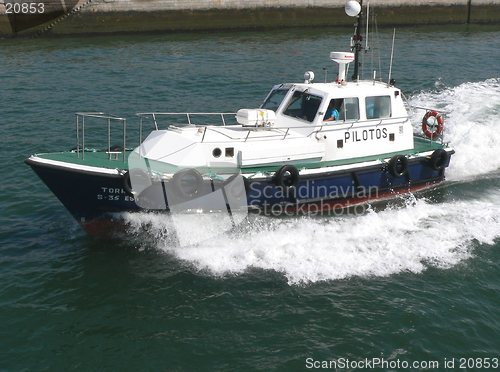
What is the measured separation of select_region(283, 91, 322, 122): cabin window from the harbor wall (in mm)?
24569

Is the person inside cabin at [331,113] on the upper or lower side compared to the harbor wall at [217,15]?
lower

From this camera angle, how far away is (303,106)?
14.1 meters

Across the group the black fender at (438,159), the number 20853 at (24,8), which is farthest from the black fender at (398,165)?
the number 20853 at (24,8)

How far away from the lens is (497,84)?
25938mm

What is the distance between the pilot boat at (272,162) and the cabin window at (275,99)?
0.09ft

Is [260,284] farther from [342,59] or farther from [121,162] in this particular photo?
[342,59]

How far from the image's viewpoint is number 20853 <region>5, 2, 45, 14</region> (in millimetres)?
33688

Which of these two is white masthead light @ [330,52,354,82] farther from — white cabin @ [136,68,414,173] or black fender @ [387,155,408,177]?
black fender @ [387,155,408,177]

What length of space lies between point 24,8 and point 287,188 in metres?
27.6

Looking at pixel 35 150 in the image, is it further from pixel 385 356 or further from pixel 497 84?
pixel 497 84

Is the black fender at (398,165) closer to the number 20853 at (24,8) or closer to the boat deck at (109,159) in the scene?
the boat deck at (109,159)

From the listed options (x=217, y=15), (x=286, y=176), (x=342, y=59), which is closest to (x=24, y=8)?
(x=217, y=15)

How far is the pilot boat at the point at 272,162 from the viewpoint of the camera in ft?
38.3

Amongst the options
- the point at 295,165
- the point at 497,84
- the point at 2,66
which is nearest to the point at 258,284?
the point at 295,165
